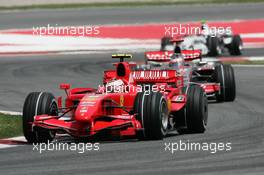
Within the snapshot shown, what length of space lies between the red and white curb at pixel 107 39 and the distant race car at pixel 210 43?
12.9 feet

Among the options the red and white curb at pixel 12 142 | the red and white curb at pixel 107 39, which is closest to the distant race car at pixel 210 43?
the red and white curb at pixel 107 39

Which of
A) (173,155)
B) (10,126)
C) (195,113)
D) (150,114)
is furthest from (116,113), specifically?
(173,155)

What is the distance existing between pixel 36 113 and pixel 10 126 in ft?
6.42

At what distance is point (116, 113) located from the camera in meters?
15.8

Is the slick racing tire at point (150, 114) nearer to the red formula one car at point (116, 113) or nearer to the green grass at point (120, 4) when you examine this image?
the red formula one car at point (116, 113)

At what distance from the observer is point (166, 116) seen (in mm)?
15711

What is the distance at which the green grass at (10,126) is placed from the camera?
650 inches

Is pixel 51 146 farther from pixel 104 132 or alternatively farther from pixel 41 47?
pixel 41 47

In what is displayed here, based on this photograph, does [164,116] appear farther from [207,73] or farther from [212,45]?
[212,45]

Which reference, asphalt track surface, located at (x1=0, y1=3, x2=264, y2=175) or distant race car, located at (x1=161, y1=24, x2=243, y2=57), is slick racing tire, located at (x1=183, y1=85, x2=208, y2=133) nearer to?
asphalt track surface, located at (x1=0, y1=3, x2=264, y2=175)

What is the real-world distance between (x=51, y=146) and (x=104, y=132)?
0.88 metres

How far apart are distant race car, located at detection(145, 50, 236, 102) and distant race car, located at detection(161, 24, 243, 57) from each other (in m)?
8.97

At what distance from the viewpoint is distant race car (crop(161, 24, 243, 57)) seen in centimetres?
3328

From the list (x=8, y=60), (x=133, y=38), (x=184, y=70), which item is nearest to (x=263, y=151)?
(x=184, y=70)
